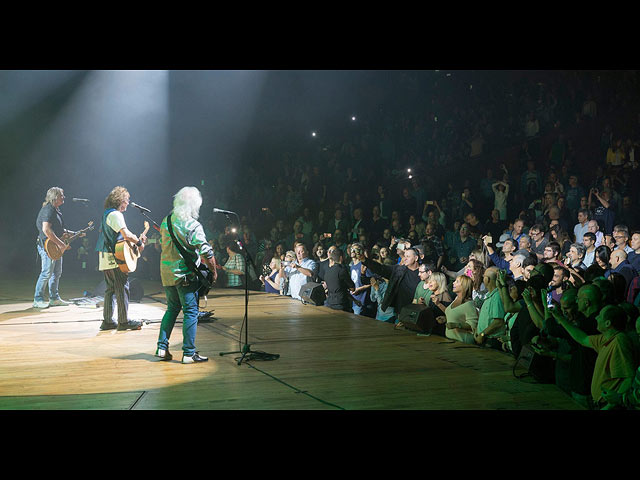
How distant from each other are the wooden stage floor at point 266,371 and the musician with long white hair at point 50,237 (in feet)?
4.07

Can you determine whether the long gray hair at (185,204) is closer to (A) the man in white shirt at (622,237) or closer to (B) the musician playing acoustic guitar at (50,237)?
(B) the musician playing acoustic guitar at (50,237)

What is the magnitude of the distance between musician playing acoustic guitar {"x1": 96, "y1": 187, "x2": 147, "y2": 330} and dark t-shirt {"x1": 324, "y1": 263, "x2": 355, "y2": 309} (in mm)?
2665

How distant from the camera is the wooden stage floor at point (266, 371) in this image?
4160 mm

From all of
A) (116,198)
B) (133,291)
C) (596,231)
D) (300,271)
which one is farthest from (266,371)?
(133,291)

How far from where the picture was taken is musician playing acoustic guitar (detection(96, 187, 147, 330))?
21.9 feet

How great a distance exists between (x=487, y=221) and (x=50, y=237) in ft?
20.2

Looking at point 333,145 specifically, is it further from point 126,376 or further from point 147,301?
point 126,376

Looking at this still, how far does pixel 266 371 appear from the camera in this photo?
16.5 feet

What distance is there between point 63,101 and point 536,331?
14.1 meters

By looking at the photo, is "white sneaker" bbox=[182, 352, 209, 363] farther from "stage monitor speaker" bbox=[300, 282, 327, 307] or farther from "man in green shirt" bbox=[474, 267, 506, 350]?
"stage monitor speaker" bbox=[300, 282, 327, 307]

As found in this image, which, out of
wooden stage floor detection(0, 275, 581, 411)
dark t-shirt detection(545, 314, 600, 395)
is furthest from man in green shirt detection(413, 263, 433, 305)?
dark t-shirt detection(545, 314, 600, 395)

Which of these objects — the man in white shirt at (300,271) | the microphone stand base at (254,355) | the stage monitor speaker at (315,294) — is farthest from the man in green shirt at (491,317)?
the man in white shirt at (300,271)

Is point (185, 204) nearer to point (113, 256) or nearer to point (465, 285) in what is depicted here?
point (113, 256)
